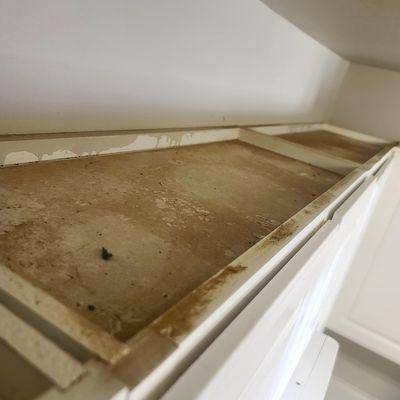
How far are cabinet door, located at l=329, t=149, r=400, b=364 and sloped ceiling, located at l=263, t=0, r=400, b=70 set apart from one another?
2.71 feet

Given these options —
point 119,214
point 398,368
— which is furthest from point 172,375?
point 398,368

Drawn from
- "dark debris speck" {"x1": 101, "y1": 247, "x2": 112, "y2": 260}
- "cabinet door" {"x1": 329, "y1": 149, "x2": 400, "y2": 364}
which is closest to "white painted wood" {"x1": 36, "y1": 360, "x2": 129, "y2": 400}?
"dark debris speck" {"x1": 101, "y1": 247, "x2": 112, "y2": 260}

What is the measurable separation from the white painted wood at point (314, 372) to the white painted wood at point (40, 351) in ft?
4.24

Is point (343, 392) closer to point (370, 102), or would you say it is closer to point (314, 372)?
point (314, 372)

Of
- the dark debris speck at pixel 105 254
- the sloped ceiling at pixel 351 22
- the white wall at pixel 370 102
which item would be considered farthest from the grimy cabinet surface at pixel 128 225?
the white wall at pixel 370 102

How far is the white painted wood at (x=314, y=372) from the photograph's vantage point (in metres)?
1.44

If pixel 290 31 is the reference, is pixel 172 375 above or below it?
below

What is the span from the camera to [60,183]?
0.59 metres

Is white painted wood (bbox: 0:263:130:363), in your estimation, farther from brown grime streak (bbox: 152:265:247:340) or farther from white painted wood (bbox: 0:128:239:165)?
white painted wood (bbox: 0:128:239:165)

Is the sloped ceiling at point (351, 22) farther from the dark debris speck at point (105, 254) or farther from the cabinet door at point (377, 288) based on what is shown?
the dark debris speck at point (105, 254)

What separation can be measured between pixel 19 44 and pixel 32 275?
44cm

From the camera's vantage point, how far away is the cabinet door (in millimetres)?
2342

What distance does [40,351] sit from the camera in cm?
26

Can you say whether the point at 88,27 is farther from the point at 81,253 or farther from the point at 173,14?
the point at 81,253
